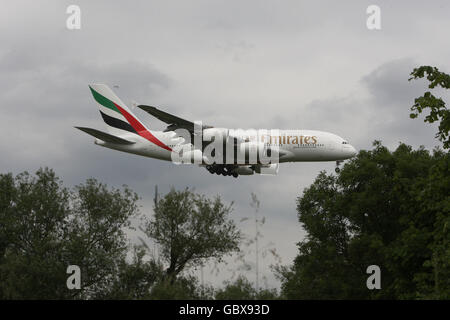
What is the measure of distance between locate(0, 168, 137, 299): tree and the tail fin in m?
9.27

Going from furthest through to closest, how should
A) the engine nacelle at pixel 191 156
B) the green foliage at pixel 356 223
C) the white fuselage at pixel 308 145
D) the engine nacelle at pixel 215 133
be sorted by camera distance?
the engine nacelle at pixel 191 156 → the white fuselage at pixel 308 145 → the engine nacelle at pixel 215 133 → the green foliage at pixel 356 223

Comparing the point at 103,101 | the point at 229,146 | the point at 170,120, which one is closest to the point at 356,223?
the point at 229,146

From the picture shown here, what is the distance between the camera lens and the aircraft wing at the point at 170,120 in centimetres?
5158

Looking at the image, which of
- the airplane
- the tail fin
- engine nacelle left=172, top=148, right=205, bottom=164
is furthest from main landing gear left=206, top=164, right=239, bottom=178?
the tail fin

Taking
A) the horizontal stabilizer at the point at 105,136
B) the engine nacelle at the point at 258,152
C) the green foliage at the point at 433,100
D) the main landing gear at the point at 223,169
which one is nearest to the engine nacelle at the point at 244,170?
the main landing gear at the point at 223,169

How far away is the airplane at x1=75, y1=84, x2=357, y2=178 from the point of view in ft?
188

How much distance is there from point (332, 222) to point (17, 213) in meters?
25.3

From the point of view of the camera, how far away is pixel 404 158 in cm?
5050

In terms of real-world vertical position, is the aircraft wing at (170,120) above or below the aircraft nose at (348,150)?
above

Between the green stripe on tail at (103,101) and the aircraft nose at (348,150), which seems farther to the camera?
the green stripe on tail at (103,101)

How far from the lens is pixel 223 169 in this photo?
61.1m

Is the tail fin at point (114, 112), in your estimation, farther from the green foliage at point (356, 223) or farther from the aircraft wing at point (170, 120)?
the green foliage at point (356, 223)
